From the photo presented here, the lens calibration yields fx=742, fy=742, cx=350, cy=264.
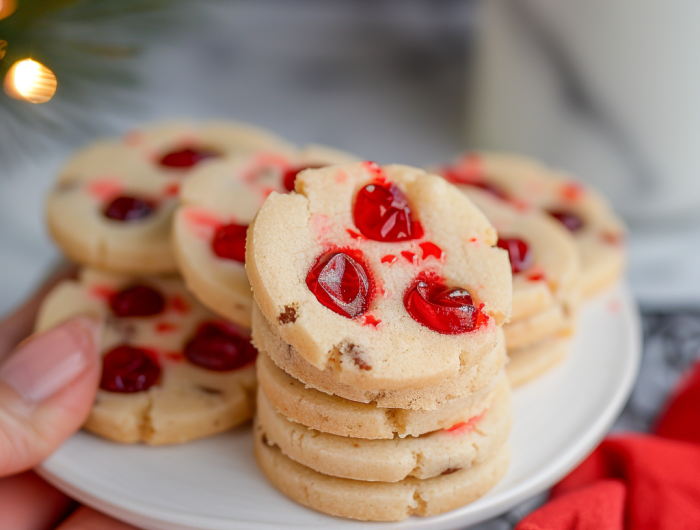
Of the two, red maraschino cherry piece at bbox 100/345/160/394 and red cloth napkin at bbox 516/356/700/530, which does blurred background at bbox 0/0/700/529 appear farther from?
red maraschino cherry piece at bbox 100/345/160/394

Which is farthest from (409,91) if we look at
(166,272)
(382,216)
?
(382,216)

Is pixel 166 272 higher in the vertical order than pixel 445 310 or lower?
lower

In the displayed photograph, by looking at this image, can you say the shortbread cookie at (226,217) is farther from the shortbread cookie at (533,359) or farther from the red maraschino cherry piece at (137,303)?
the shortbread cookie at (533,359)

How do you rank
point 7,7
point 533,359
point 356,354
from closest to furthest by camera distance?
point 356,354
point 7,7
point 533,359

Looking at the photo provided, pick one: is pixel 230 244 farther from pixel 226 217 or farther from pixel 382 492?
pixel 382 492

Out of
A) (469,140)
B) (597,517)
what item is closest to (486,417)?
(597,517)

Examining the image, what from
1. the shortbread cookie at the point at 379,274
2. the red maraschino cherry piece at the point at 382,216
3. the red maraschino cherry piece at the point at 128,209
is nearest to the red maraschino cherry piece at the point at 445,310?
the shortbread cookie at the point at 379,274
